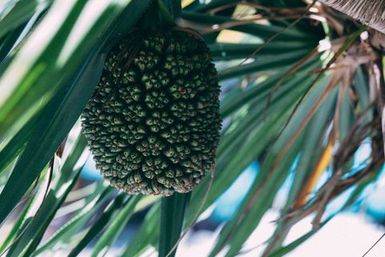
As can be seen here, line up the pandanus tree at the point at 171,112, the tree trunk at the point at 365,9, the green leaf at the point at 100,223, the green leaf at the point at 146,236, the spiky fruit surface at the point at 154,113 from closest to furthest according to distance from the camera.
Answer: the pandanus tree at the point at 171,112
the tree trunk at the point at 365,9
the spiky fruit surface at the point at 154,113
the green leaf at the point at 100,223
the green leaf at the point at 146,236

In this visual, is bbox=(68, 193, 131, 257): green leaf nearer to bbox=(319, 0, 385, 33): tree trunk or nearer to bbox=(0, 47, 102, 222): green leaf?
bbox=(0, 47, 102, 222): green leaf

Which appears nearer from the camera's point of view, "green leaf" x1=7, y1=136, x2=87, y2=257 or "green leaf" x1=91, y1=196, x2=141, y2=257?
"green leaf" x1=7, y1=136, x2=87, y2=257

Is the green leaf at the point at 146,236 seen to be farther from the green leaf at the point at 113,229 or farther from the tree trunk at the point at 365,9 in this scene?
the tree trunk at the point at 365,9

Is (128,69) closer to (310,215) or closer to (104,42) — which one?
(104,42)

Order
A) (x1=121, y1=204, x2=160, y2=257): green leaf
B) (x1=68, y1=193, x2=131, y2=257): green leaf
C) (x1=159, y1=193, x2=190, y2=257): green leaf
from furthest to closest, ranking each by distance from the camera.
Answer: (x1=121, y1=204, x2=160, y2=257): green leaf → (x1=68, y1=193, x2=131, y2=257): green leaf → (x1=159, y1=193, x2=190, y2=257): green leaf

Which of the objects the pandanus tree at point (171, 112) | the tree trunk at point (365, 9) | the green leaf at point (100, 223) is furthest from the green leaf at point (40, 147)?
the green leaf at point (100, 223)

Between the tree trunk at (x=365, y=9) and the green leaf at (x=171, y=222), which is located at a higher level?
the tree trunk at (x=365, y=9)

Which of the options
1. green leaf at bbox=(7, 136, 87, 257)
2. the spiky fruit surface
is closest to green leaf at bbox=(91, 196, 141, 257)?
green leaf at bbox=(7, 136, 87, 257)

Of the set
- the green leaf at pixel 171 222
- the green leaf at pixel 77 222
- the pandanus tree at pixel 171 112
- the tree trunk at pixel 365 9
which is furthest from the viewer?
the green leaf at pixel 77 222
